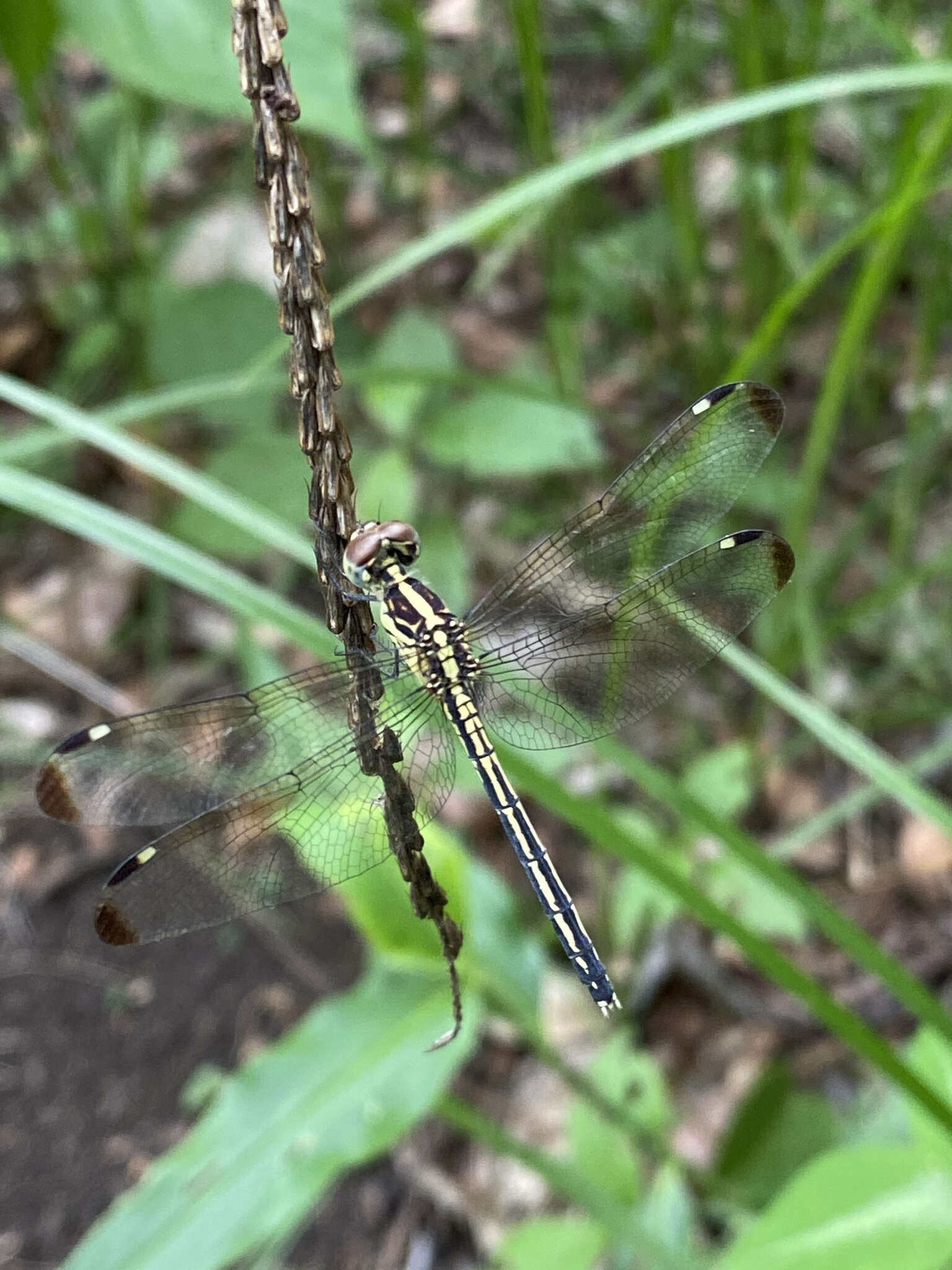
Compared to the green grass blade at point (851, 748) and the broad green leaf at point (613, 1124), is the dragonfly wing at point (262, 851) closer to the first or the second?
the green grass blade at point (851, 748)

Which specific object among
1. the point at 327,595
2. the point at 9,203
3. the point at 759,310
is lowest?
the point at 327,595

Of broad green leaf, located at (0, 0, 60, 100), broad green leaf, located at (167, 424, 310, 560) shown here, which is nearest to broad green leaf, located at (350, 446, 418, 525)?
broad green leaf, located at (167, 424, 310, 560)

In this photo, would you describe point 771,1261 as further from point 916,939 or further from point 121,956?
point 121,956

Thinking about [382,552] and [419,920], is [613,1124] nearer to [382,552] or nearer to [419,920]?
[419,920]

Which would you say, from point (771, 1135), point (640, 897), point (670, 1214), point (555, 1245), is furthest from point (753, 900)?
point (555, 1245)

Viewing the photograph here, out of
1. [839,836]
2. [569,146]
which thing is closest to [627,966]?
[839,836]

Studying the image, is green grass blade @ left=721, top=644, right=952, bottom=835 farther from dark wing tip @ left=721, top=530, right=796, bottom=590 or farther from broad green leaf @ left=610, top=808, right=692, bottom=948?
broad green leaf @ left=610, top=808, right=692, bottom=948
